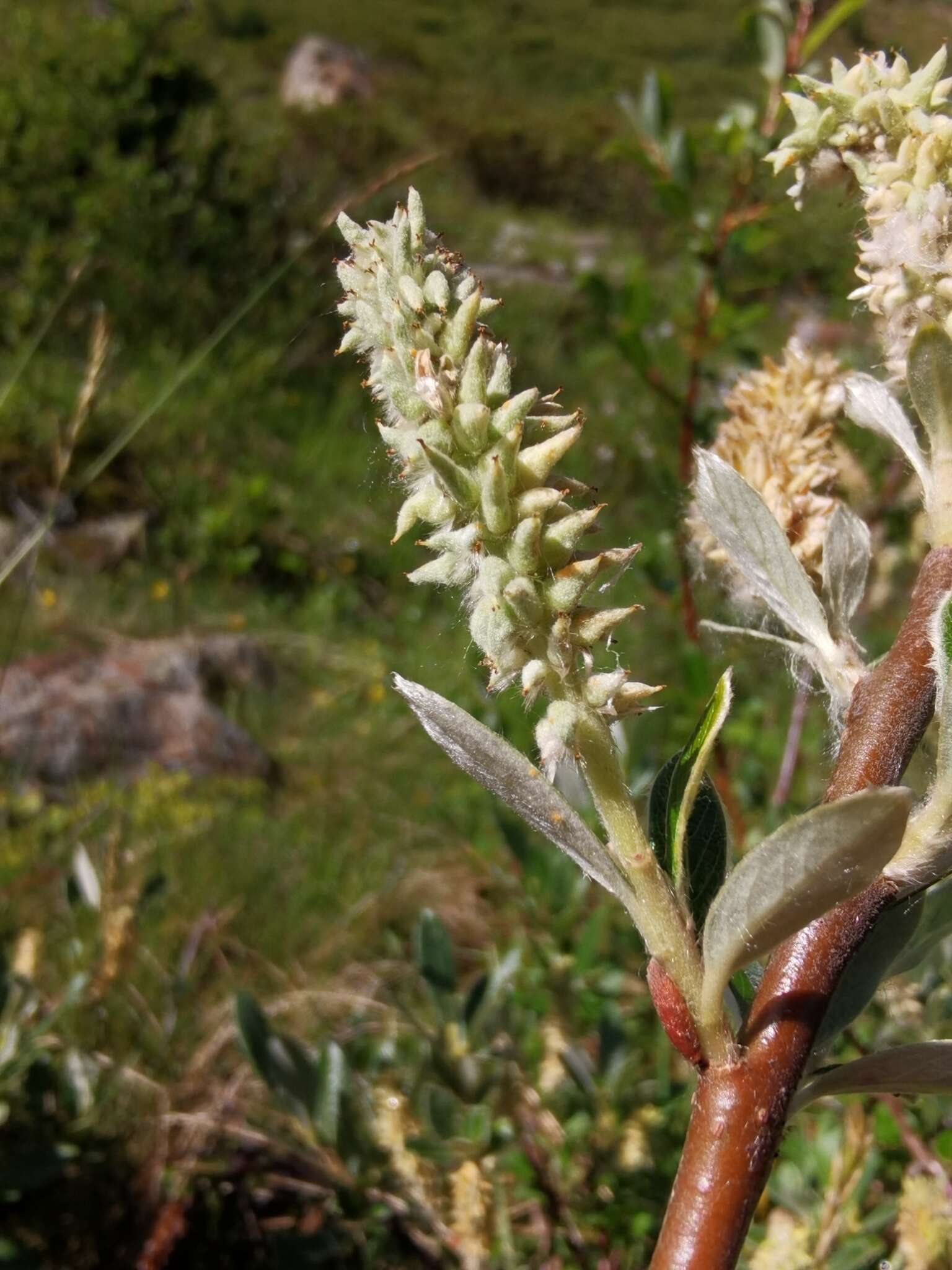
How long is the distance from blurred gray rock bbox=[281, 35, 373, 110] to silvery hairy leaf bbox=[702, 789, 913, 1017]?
1453 centimetres

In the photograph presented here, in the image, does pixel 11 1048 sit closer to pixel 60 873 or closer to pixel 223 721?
pixel 60 873

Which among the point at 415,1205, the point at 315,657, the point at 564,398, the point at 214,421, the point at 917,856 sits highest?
the point at 917,856

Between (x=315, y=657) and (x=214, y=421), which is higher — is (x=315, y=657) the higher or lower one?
the lower one

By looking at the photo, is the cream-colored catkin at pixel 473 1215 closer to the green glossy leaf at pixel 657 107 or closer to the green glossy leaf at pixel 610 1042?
the green glossy leaf at pixel 610 1042

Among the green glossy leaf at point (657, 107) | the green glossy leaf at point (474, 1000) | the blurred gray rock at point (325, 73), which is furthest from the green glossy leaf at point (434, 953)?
the blurred gray rock at point (325, 73)

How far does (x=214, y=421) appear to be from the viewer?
5.07 meters

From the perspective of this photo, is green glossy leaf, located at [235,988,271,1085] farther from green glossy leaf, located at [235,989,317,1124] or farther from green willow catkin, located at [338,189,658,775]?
green willow catkin, located at [338,189,658,775]

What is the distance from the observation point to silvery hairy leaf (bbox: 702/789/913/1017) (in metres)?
0.34

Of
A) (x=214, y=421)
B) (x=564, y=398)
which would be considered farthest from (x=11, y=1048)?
(x=564, y=398)

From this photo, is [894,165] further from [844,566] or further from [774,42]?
[774,42]

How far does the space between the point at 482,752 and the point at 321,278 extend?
263 inches

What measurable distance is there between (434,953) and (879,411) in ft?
2.75

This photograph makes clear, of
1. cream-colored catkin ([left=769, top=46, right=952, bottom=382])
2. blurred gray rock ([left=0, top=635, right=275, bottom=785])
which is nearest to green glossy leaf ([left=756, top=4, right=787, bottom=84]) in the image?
cream-colored catkin ([left=769, top=46, right=952, bottom=382])

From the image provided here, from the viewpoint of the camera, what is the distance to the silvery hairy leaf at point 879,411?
0.52 meters
